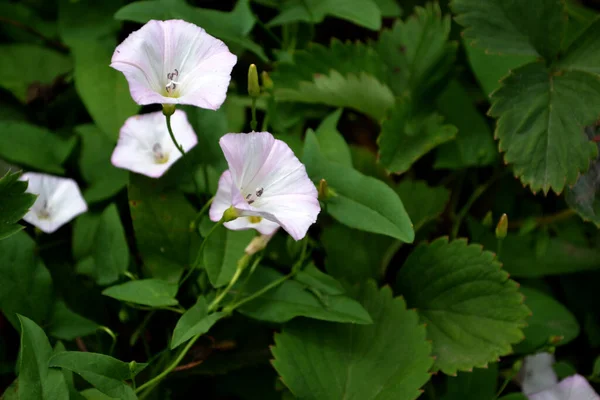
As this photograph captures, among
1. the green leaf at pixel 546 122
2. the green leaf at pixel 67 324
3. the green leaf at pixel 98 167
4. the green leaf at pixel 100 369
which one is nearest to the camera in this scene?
the green leaf at pixel 100 369

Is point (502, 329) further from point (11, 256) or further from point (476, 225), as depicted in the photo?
point (11, 256)

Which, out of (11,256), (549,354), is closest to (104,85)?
(11,256)

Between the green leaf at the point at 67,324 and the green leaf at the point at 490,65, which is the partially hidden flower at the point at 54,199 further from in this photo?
the green leaf at the point at 490,65

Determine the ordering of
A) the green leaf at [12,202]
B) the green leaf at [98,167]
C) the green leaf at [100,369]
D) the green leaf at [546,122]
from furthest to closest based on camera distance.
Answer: the green leaf at [98,167] → the green leaf at [546,122] → the green leaf at [12,202] → the green leaf at [100,369]

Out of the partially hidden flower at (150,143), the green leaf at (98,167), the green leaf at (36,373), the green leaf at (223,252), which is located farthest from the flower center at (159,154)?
the green leaf at (36,373)

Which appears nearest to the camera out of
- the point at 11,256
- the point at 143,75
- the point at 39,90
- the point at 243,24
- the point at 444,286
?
the point at 143,75

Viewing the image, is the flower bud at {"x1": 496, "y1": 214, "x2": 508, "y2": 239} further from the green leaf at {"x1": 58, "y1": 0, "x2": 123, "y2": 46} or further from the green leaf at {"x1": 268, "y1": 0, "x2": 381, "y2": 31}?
the green leaf at {"x1": 58, "y1": 0, "x2": 123, "y2": 46}

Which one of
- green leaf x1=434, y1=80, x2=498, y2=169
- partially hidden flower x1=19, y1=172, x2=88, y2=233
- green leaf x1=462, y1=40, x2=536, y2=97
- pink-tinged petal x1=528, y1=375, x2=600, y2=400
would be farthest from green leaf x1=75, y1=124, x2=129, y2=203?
pink-tinged petal x1=528, y1=375, x2=600, y2=400
